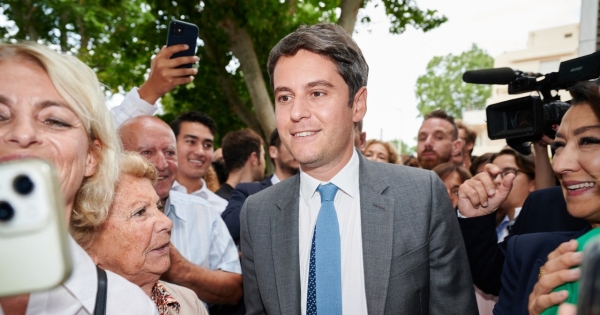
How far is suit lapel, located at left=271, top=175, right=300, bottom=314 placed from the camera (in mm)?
2104

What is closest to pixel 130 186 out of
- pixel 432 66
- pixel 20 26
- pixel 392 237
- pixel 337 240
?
pixel 337 240

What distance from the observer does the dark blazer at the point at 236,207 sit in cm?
380

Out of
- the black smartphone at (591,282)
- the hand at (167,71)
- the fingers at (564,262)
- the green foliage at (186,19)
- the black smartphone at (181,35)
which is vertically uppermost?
the green foliage at (186,19)

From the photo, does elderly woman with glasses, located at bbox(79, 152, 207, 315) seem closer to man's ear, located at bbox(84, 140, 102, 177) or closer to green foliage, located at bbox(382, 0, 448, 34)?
man's ear, located at bbox(84, 140, 102, 177)

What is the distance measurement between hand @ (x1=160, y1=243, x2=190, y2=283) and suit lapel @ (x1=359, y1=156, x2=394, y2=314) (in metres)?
1.09

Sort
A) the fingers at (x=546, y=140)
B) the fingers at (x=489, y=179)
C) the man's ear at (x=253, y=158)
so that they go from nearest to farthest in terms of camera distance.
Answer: the fingers at (x=489, y=179), the fingers at (x=546, y=140), the man's ear at (x=253, y=158)

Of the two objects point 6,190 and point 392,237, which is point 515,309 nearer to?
point 392,237

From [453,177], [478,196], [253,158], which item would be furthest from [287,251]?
[253,158]

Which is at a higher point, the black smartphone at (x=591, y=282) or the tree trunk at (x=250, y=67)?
the tree trunk at (x=250, y=67)

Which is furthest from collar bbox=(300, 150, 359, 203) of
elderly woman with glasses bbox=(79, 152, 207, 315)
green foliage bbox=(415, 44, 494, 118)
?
green foliage bbox=(415, 44, 494, 118)

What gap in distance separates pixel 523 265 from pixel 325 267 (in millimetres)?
773

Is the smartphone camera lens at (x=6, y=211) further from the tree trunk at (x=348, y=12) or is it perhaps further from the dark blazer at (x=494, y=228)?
the tree trunk at (x=348, y=12)

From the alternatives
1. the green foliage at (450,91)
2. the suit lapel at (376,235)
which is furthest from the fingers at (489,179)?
the green foliage at (450,91)

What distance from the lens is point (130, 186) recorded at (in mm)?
2178
